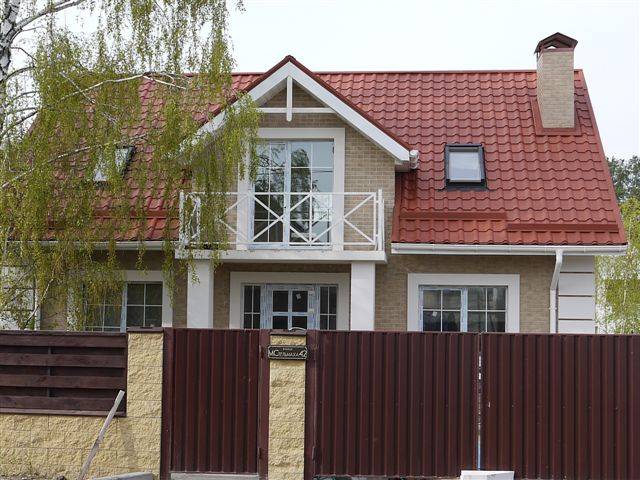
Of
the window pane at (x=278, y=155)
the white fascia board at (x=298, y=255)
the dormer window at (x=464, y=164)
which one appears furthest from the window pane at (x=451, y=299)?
the window pane at (x=278, y=155)

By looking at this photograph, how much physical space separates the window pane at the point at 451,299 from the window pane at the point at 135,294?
17.1 ft

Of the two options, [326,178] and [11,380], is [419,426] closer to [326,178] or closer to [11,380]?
[11,380]

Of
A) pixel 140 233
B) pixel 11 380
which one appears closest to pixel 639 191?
pixel 140 233

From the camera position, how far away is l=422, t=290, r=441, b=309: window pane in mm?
16344

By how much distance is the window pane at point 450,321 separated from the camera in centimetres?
1628

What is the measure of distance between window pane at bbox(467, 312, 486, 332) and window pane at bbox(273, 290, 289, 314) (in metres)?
3.11

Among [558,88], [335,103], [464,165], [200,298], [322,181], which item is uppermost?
[558,88]

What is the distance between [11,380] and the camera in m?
11.6

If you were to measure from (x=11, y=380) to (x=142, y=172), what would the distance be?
143 inches

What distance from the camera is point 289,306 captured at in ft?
55.2

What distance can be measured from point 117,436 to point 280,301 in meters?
5.98

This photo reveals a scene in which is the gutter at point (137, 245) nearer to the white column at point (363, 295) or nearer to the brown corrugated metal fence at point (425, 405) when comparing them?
the white column at point (363, 295)

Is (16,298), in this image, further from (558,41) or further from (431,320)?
(558,41)

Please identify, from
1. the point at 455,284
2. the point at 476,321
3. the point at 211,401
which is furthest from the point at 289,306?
the point at 211,401
